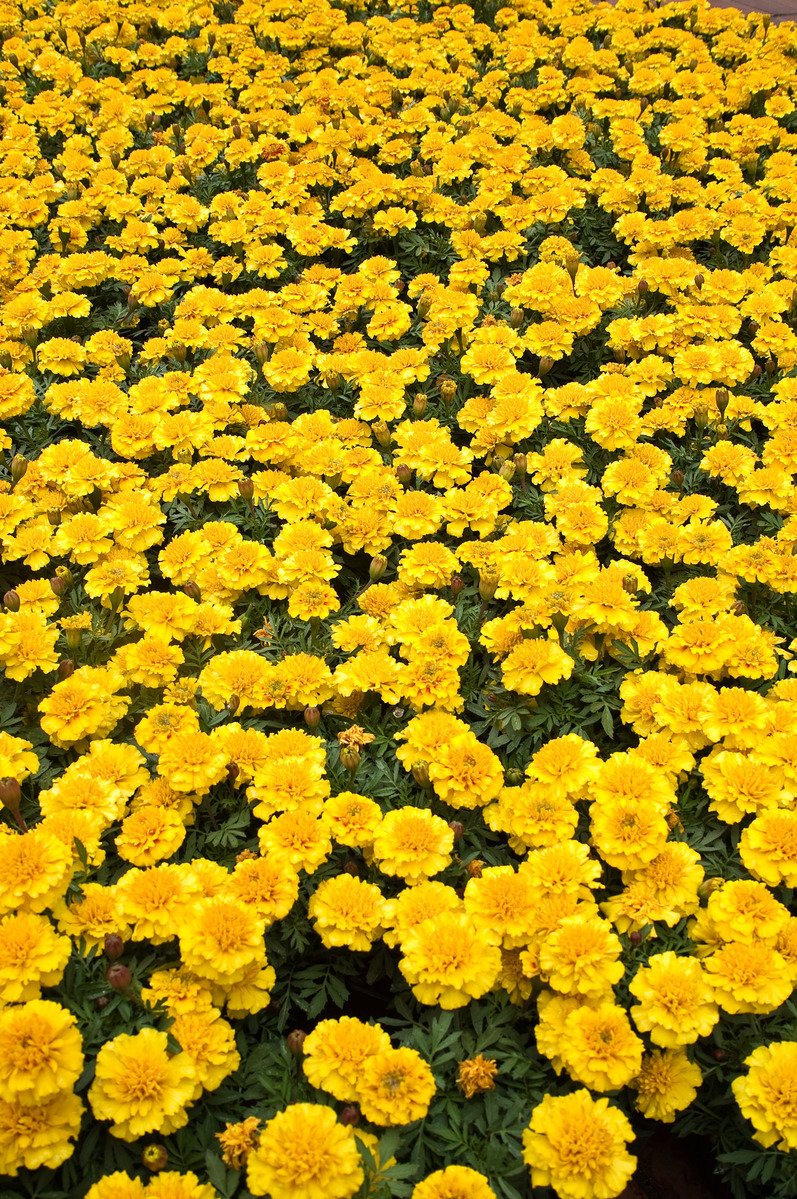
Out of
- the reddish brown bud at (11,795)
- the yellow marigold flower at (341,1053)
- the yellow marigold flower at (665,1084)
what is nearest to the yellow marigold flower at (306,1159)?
the yellow marigold flower at (341,1053)

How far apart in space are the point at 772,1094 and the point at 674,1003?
9.6 inches

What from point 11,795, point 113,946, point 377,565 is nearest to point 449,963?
point 113,946

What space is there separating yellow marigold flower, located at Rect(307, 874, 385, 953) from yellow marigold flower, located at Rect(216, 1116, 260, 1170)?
409mm

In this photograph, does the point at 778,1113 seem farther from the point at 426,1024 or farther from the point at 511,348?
the point at 511,348

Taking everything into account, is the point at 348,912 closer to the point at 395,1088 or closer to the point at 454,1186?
the point at 395,1088

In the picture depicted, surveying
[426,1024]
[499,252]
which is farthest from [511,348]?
[426,1024]

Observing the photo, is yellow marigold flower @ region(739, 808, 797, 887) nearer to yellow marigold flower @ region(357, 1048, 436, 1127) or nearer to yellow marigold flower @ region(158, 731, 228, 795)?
yellow marigold flower @ region(357, 1048, 436, 1127)

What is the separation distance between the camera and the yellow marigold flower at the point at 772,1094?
1920 millimetres

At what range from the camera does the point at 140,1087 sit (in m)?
1.92

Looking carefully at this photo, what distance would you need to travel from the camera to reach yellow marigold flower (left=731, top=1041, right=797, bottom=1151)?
1920mm

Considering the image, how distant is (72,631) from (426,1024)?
1555mm

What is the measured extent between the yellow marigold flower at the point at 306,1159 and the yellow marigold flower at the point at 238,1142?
60 mm

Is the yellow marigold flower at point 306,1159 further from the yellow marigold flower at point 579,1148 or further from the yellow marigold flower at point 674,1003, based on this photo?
the yellow marigold flower at point 674,1003

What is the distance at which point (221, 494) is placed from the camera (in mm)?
3363
